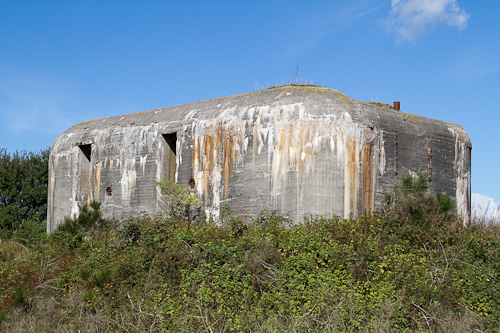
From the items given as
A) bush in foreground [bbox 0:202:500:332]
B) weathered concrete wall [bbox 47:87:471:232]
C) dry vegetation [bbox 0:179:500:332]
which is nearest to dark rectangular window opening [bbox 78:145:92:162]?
weathered concrete wall [bbox 47:87:471:232]

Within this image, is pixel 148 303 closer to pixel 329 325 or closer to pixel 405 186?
pixel 329 325

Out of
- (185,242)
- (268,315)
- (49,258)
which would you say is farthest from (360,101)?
(49,258)

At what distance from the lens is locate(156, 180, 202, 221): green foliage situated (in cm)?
1061

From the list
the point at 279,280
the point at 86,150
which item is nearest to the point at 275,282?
the point at 279,280

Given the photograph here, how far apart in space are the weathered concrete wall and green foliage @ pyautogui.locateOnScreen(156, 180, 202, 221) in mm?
274

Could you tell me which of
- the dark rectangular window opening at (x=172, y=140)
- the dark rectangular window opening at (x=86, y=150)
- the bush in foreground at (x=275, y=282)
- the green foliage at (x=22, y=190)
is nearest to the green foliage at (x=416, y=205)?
the bush in foreground at (x=275, y=282)

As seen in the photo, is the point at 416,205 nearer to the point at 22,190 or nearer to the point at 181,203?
the point at 181,203

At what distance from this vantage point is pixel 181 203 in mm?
10680

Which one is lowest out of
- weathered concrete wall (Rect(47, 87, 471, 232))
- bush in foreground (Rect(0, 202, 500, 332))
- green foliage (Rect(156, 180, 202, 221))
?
bush in foreground (Rect(0, 202, 500, 332))

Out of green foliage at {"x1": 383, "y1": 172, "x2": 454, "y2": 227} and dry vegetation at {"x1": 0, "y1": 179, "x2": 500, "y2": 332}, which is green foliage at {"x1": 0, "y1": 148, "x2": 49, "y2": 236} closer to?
dry vegetation at {"x1": 0, "y1": 179, "x2": 500, "y2": 332}

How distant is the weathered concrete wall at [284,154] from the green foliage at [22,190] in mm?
5898

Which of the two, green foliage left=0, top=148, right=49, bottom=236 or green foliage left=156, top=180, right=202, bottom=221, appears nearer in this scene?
green foliage left=156, top=180, right=202, bottom=221

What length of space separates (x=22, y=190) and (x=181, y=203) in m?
8.88

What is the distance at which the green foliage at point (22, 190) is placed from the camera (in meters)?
16.8
